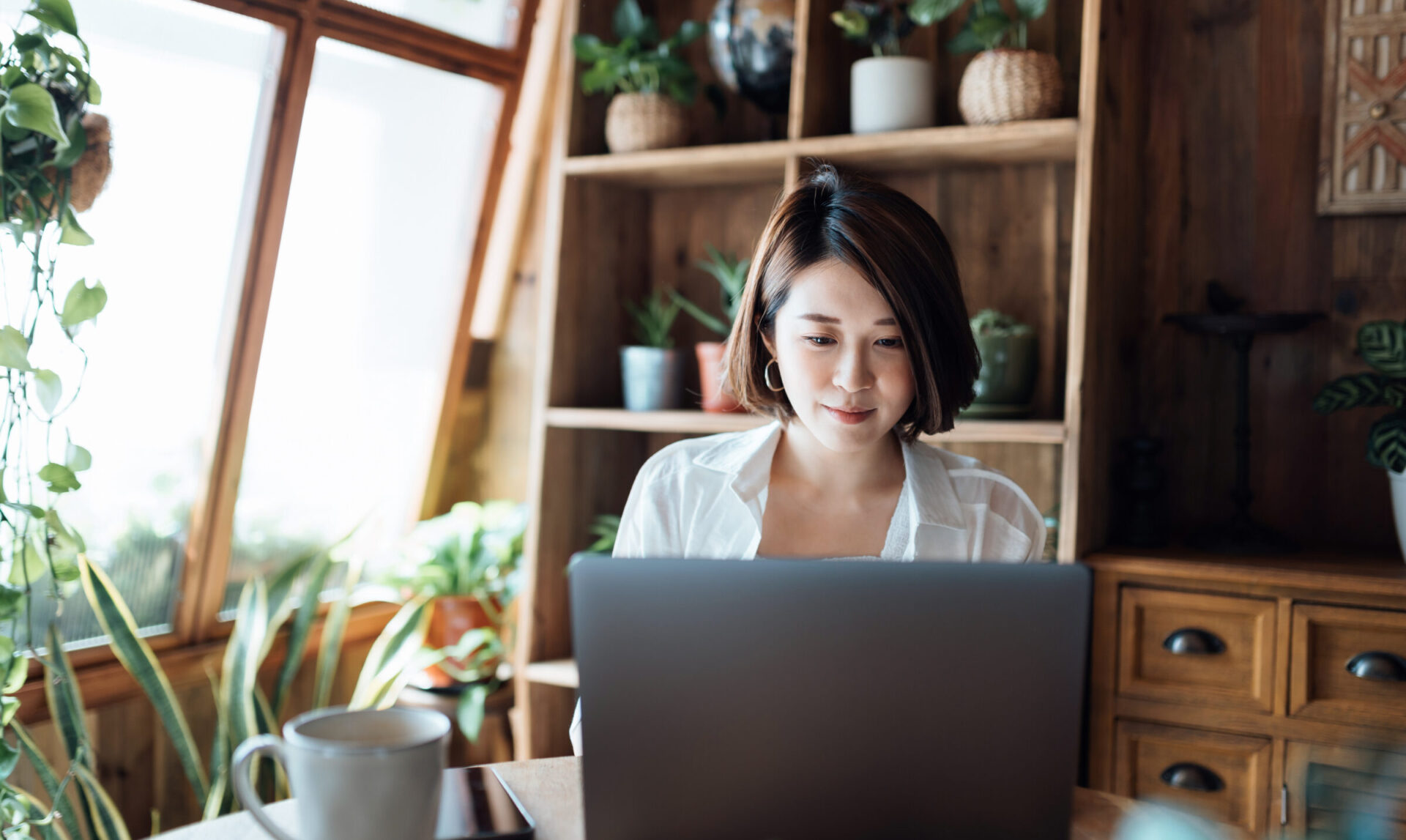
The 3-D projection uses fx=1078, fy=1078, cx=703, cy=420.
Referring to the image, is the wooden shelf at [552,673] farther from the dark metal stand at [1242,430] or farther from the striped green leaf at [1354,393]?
the striped green leaf at [1354,393]

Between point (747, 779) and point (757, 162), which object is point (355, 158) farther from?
point (747, 779)

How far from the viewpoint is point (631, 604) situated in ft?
2.40

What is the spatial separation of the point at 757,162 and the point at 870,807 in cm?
189

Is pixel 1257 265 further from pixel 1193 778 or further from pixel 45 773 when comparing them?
Result: pixel 45 773

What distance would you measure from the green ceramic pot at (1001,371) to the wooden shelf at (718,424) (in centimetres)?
5

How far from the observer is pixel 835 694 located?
713 mm

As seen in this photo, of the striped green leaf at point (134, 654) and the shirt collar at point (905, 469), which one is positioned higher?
the shirt collar at point (905, 469)

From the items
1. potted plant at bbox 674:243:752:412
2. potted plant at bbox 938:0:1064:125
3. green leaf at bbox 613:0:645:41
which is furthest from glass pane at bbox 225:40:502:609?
potted plant at bbox 938:0:1064:125

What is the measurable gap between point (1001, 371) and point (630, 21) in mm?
1165

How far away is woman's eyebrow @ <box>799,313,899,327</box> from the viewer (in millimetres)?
1354

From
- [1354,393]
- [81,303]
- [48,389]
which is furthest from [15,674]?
[1354,393]

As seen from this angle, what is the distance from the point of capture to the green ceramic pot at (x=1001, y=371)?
218 centimetres

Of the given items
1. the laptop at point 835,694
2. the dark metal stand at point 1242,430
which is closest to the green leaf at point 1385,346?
the dark metal stand at point 1242,430

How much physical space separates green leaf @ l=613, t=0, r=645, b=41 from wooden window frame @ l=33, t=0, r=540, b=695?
1.62ft
